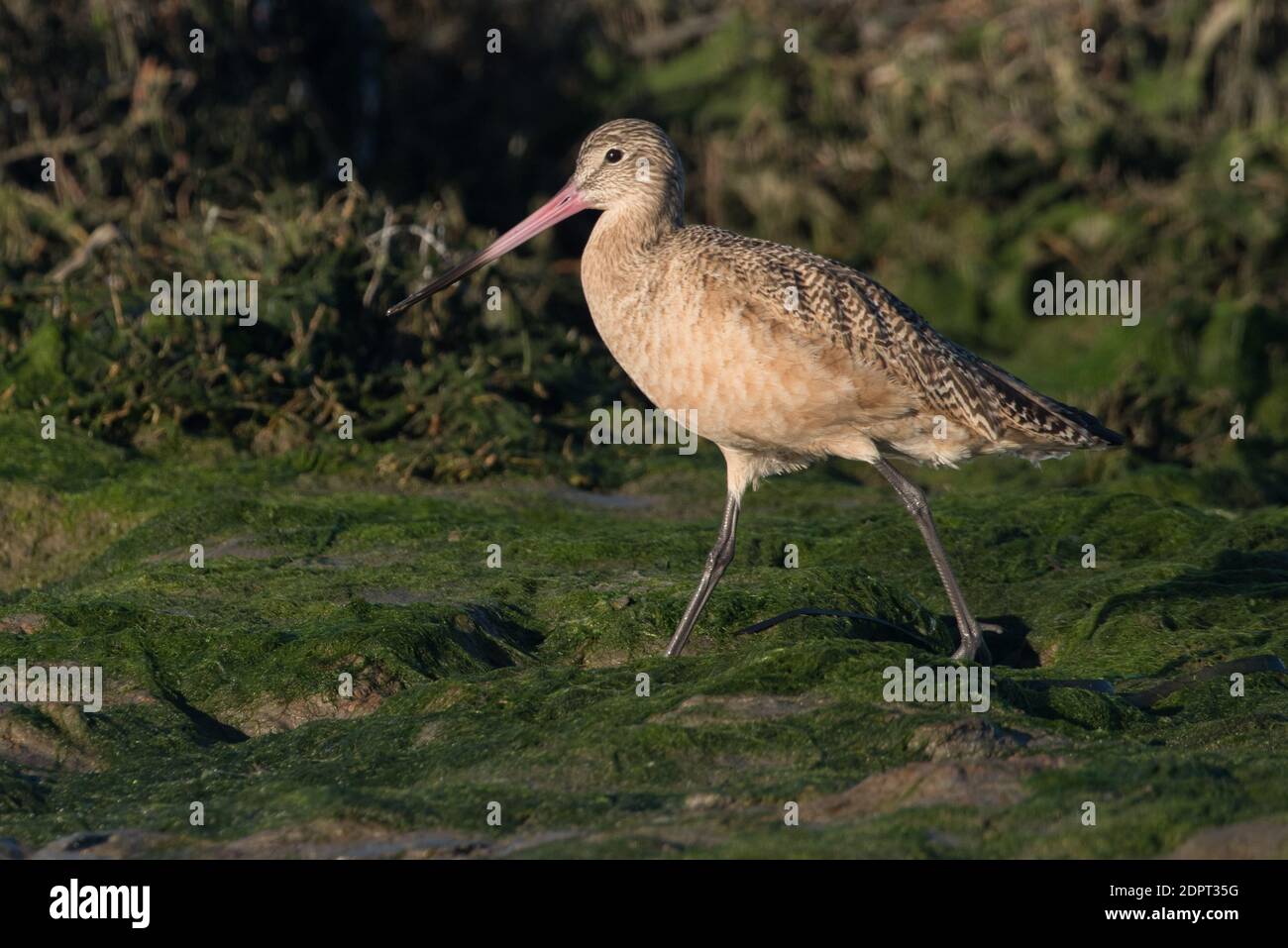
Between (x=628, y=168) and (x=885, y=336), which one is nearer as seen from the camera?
(x=885, y=336)

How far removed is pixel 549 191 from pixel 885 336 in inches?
352

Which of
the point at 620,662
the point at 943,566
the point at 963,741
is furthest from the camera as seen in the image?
the point at 943,566

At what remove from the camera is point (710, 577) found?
7.55m

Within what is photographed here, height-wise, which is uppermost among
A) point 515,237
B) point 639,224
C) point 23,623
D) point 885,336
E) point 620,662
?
point 515,237

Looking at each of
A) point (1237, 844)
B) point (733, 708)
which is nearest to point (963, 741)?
point (733, 708)

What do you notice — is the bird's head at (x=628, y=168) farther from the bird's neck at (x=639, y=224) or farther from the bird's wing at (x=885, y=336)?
the bird's wing at (x=885, y=336)

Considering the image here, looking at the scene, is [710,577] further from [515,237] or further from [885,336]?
[515,237]

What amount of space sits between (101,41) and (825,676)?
9.64 meters

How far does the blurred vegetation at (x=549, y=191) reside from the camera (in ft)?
35.2

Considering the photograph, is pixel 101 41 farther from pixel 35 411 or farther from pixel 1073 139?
pixel 1073 139

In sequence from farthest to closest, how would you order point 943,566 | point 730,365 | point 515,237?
point 515,237 < point 943,566 < point 730,365

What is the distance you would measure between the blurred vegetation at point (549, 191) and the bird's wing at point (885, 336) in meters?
3.07
